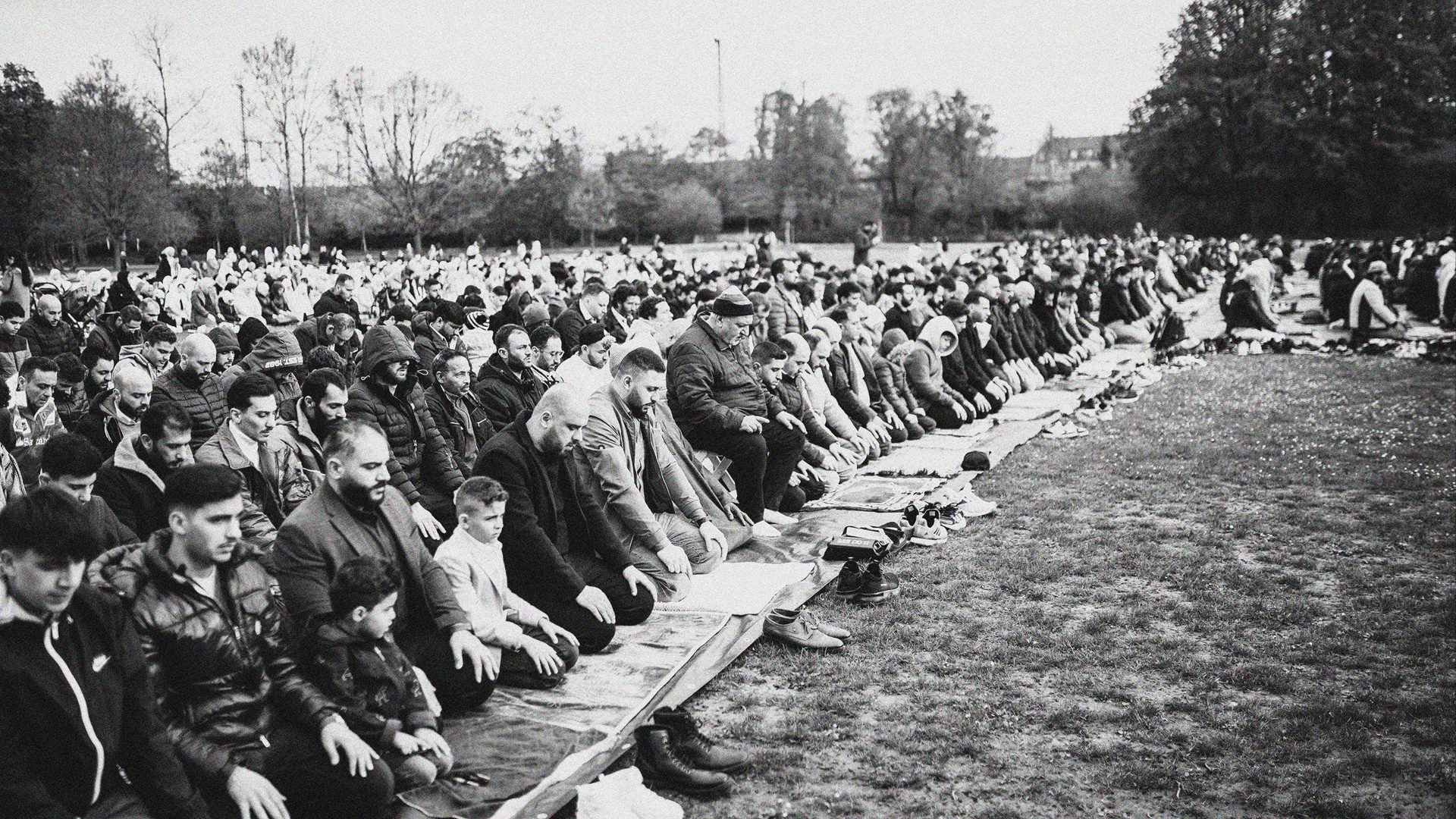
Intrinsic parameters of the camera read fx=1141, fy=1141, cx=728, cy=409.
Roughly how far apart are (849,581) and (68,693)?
14.2 feet

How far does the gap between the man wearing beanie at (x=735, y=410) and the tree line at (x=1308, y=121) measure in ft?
169

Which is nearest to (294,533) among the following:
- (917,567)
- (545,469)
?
(545,469)

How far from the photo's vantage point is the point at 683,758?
14.7 ft

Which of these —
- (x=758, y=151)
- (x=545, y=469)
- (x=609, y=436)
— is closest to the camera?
(x=545, y=469)

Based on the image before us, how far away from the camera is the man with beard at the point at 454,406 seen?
736 centimetres

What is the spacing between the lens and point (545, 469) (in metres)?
5.83

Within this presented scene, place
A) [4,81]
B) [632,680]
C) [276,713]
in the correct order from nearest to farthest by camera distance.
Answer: [276,713] < [632,680] < [4,81]

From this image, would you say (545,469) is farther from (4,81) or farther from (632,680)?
(4,81)

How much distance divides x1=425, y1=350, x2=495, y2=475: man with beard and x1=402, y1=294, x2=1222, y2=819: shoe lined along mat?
1852mm

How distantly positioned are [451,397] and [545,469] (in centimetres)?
189

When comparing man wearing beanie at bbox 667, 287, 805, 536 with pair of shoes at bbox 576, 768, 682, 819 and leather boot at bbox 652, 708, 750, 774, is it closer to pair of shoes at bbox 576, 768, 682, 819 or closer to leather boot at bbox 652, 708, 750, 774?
leather boot at bbox 652, 708, 750, 774

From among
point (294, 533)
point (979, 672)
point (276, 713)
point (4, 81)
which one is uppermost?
point (4, 81)

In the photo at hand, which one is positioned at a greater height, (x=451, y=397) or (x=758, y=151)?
(x=758, y=151)

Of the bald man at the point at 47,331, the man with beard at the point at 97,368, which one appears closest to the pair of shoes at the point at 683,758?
the man with beard at the point at 97,368
